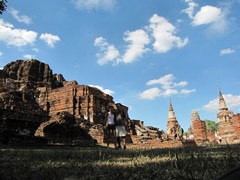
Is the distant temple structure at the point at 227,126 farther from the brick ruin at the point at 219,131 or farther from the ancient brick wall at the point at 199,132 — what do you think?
the ancient brick wall at the point at 199,132

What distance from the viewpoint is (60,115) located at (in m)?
18.9

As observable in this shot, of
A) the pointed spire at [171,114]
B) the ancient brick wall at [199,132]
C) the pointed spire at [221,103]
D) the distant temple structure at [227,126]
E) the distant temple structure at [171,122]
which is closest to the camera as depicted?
the distant temple structure at [227,126]

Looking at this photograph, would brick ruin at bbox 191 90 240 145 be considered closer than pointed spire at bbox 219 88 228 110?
Yes

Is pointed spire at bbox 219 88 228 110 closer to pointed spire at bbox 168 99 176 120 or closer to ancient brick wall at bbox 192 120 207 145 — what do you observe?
pointed spire at bbox 168 99 176 120

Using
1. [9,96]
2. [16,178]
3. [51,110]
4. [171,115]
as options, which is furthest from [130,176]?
[171,115]

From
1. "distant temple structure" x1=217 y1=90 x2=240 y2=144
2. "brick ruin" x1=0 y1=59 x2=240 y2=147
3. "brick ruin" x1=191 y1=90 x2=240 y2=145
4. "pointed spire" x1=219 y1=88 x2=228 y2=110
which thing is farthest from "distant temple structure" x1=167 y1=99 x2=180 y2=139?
"brick ruin" x1=191 y1=90 x2=240 y2=145

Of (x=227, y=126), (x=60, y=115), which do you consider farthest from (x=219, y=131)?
(x=60, y=115)

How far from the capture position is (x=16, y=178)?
253 centimetres

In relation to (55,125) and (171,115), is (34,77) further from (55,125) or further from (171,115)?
(171,115)

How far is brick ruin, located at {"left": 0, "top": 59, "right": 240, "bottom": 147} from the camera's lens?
15562mm

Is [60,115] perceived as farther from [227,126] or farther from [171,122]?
[171,122]

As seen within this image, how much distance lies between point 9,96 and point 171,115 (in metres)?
27.5

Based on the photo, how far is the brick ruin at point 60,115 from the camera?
15.6m

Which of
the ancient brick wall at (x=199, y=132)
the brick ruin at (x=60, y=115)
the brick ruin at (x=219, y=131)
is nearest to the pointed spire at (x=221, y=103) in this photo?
the brick ruin at (x=60, y=115)
